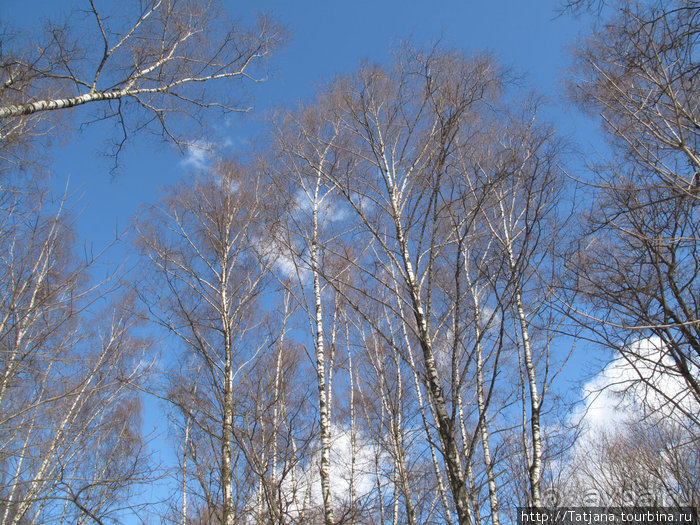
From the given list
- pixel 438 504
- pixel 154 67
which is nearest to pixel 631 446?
pixel 438 504

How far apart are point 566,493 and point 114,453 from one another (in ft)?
35.0

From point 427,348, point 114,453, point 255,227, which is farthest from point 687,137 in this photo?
point 114,453

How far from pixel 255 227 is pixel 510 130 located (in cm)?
473

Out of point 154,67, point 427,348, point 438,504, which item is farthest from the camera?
point 438,504

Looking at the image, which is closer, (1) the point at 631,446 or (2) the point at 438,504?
(2) the point at 438,504

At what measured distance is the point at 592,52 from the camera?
4.83 metres

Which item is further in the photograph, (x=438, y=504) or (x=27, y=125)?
(x=438, y=504)

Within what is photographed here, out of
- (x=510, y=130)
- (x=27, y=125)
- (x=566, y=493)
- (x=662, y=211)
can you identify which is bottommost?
(x=566, y=493)

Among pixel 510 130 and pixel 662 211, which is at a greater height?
pixel 510 130

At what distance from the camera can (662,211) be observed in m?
4.71

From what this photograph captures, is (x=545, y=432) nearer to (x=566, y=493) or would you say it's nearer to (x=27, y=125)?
(x=566, y=493)

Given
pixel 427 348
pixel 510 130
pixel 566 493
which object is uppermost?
pixel 510 130

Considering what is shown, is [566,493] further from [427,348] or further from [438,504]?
[427,348]

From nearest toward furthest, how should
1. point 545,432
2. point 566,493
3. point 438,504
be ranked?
point 545,432
point 438,504
point 566,493
